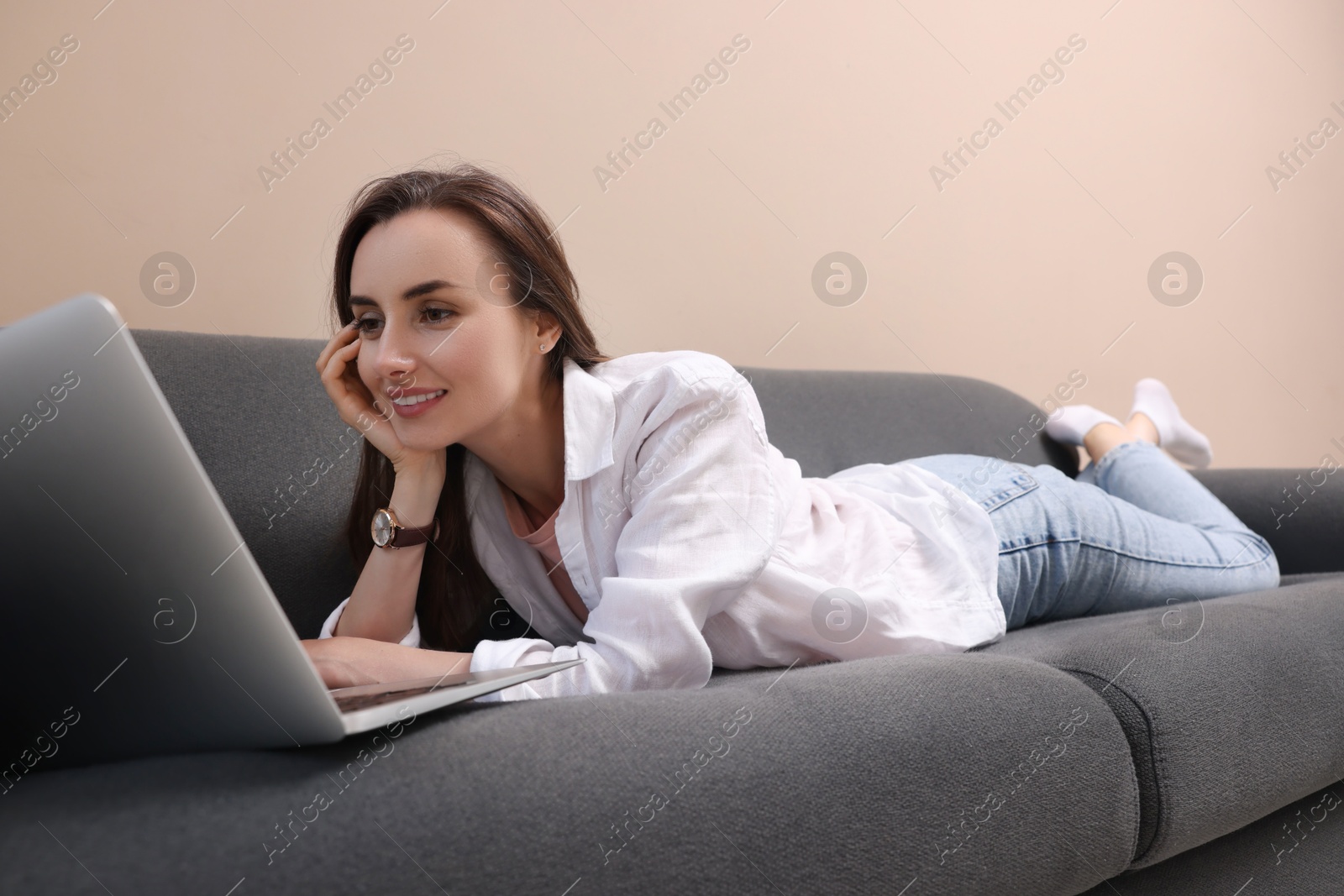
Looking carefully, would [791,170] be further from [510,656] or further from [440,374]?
[510,656]

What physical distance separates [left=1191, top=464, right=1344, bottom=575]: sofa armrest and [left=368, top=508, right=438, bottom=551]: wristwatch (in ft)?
4.78

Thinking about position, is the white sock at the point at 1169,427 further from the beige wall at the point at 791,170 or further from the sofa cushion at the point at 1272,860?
the sofa cushion at the point at 1272,860

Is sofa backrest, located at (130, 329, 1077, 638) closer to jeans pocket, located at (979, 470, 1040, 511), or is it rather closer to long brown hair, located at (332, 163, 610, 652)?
long brown hair, located at (332, 163, 610, 652)

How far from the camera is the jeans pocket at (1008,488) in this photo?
127 centimetres

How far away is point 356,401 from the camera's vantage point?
102cm

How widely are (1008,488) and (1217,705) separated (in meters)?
0.53

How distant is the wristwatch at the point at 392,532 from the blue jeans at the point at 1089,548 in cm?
79

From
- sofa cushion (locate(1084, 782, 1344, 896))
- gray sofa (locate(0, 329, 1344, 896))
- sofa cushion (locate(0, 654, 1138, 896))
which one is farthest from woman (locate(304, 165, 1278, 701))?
sofa cushion (locate(1084, 782, 1344, 896))

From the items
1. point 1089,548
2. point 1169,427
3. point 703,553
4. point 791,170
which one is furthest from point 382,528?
point 1169,427

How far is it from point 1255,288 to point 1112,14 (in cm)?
98

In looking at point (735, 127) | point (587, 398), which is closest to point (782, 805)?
point (587, 398)

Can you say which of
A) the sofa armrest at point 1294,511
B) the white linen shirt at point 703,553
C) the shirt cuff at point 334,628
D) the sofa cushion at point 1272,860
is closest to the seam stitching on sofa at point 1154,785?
the sofa cushion at point 1272,860

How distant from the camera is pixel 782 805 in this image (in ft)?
1.74

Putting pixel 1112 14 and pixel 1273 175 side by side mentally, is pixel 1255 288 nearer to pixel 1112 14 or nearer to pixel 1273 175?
pixel 1273 175
